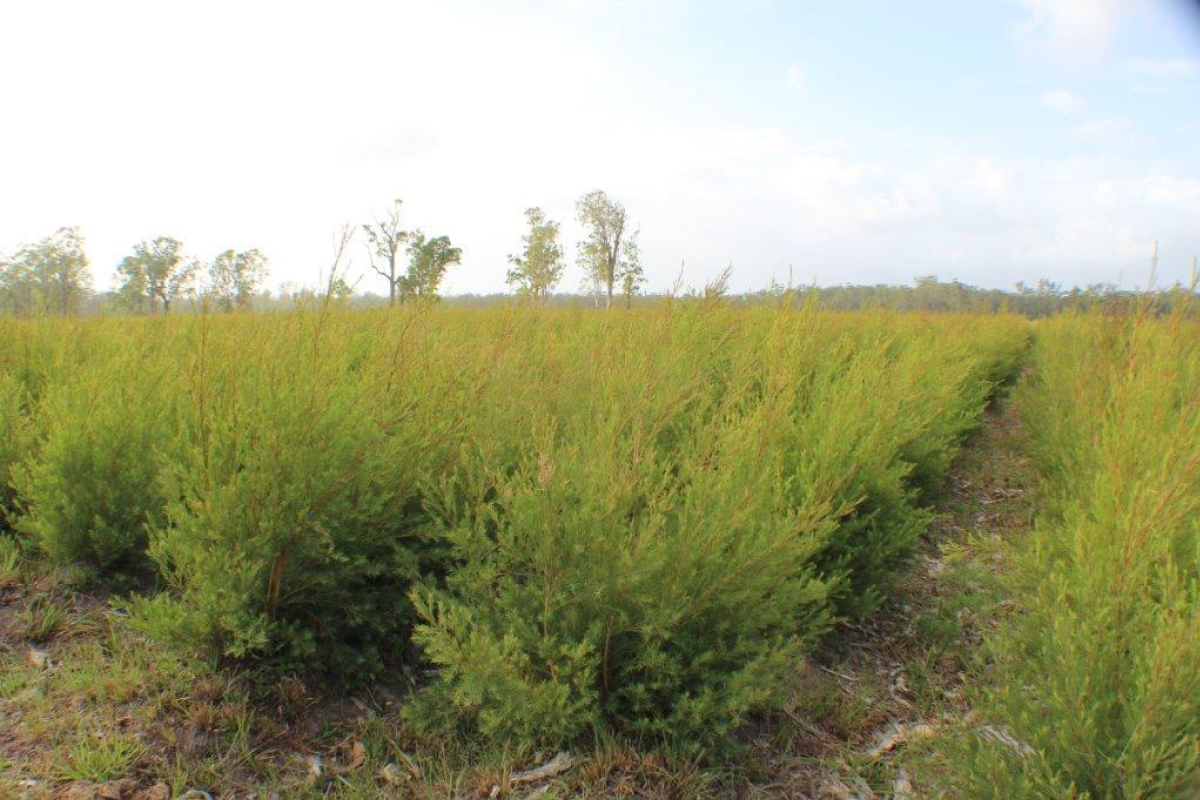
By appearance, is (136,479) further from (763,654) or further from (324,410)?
(763,654)

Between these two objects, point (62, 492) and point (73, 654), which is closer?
point (73, 654)

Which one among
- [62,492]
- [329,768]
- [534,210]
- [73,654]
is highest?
[534,210]

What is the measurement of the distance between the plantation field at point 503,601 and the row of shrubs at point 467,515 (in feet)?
0.06

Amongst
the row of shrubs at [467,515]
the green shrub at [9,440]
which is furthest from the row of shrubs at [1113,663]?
the green shrub at [9,440]

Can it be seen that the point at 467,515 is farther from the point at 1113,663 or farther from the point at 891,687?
the point at 891,687

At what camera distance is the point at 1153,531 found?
7.31ft

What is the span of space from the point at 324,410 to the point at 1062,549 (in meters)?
3.33

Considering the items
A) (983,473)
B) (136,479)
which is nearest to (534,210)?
(983,473)

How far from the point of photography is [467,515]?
8.29ft

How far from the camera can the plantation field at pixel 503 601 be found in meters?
2.20

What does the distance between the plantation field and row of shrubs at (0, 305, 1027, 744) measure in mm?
18

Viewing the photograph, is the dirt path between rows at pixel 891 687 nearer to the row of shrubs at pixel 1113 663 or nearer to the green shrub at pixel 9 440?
the row of shrubs at pixel 1113 663

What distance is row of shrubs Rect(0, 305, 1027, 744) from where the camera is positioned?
2402 mm

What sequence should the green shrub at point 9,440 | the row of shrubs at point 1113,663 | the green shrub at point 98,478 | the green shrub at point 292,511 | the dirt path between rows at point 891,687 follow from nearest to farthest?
the row of shrubs at point 1113,663
the green shrub at point 292,511
the dirt path between rows at point 891,687
the green shrub at point 98,478
the green shrub at point 9,440
